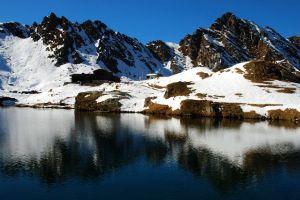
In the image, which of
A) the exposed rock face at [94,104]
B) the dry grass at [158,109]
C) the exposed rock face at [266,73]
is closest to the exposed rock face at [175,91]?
the dry grass at [158,109]

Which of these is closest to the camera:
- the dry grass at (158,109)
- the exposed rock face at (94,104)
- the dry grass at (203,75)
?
the dry grass at (158,109)

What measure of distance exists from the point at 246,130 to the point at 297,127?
54.4ft

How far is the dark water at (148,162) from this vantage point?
1994 inches

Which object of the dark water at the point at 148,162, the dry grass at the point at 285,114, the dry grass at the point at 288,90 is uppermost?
the dry grass at the point at 288,90

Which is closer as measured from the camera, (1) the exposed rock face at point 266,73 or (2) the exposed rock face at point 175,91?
(2) the exposed rock face at point 175,91

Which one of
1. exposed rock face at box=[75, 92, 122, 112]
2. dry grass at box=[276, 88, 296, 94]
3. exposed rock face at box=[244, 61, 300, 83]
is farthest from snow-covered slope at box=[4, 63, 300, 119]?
exposed rock face at box=[244, 61, 300, 83]

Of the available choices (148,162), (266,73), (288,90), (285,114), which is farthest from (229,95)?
(148,162)

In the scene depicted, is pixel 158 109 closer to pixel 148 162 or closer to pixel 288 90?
pixel 288 90

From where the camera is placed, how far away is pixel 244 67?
17338cm

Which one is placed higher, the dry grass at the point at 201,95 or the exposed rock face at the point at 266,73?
the exposed rock face at the point at 266,73

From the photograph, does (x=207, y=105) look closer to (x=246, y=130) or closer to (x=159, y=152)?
(x=246, y=130)

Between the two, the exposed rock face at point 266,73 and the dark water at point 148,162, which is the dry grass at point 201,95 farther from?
the dark water at point 148,162

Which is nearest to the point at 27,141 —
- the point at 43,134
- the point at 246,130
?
the point at 43,134

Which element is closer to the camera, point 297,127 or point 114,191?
point 114,191
